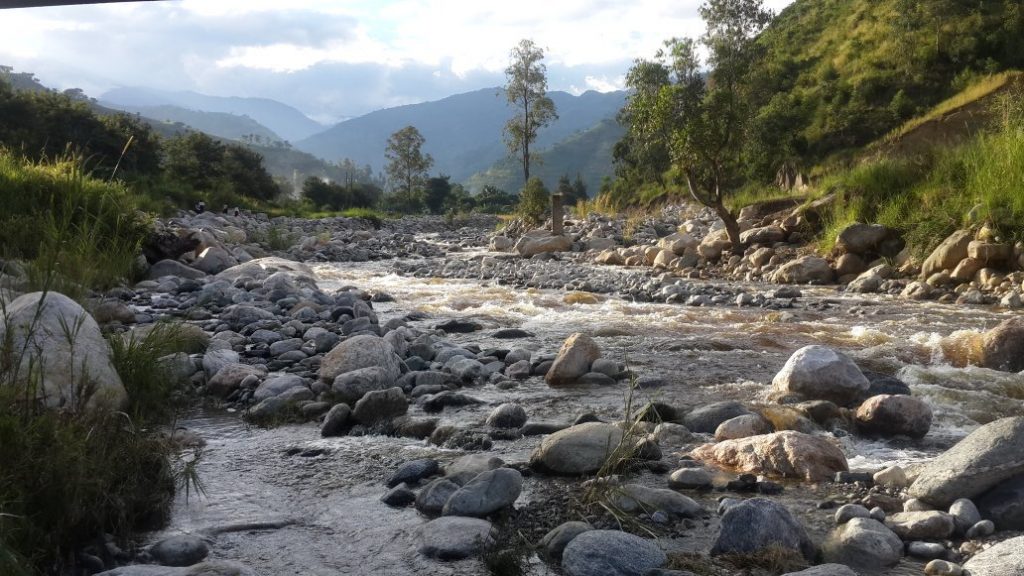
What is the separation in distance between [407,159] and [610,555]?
172 ft

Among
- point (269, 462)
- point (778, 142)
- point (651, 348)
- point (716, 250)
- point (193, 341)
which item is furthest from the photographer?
point (778, 142)

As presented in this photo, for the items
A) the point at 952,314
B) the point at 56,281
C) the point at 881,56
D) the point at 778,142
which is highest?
the point at 881,56

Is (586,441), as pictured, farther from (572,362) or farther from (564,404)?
(572,362)

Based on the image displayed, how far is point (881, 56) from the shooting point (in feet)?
99.5

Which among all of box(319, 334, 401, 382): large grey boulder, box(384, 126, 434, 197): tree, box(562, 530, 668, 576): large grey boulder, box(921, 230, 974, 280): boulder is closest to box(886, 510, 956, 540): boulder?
box(562, 530, 668, 576): large grey boulder

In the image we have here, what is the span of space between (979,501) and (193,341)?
5.09m

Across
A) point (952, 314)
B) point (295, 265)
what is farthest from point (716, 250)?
point (295, 265)

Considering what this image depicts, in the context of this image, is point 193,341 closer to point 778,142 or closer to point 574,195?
point 778,142

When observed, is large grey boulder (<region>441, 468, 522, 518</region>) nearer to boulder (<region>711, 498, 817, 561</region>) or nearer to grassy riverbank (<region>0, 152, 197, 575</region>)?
boulder (<region>711, 498, 817, 561</region>)

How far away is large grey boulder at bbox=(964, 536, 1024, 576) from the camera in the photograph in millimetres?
2295

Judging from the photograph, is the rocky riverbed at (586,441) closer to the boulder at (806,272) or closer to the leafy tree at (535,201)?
the boulder at (806,272)

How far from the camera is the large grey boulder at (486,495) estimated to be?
9.65ft

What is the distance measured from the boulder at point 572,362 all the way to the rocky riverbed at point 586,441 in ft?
0.05

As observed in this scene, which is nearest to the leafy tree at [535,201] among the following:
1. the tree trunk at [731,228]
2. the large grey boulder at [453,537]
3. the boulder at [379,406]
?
the tree trunk at [731,228]
